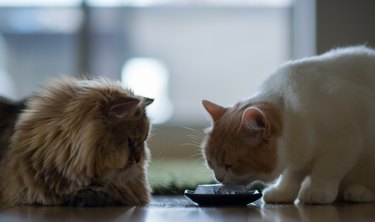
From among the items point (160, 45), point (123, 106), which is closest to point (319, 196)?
point (123, 106)

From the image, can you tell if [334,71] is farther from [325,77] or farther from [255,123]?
[255,123]

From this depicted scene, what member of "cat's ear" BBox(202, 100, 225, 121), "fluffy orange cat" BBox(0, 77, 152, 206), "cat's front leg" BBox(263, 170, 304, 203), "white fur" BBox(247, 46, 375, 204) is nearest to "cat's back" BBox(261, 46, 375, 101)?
"white fur" BBox(247, 46, 375, 204)

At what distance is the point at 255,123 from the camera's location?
1.81m

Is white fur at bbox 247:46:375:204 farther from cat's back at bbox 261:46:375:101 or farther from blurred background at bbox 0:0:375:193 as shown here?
blurred background at bbox 0:0:375:193

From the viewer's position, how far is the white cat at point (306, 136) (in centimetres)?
184

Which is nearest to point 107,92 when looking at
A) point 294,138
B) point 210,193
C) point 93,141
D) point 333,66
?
point 93,141

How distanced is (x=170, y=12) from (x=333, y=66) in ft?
10.3

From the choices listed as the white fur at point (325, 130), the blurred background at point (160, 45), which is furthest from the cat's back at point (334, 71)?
the blurred background at point (160, 45)

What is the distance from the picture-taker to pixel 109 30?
4938 millimetres

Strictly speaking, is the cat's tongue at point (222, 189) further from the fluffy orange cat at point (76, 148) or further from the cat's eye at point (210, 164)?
the fluffy orange cat at point (76, 148)

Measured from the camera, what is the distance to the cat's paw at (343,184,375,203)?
6.35 feet

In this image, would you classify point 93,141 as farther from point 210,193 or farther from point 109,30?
point 109,30

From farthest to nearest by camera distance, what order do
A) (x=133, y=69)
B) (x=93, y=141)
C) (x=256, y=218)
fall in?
(x=133, y=69) < (x=93, y=141) < (x=256, y=218)

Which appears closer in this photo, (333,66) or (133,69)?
(333,66)
